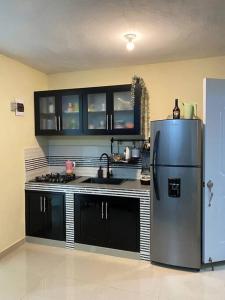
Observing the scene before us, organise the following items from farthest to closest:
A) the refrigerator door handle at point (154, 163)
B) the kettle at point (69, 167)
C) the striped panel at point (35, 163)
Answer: the kettle at point (69, 167) < the striped panel at point (35, 163) < the refrigerator door handle at point (154, 163)

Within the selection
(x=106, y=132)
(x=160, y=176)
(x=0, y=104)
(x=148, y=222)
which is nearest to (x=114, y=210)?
(x=148, y=222)

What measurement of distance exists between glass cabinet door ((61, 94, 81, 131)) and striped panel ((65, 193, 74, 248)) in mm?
981

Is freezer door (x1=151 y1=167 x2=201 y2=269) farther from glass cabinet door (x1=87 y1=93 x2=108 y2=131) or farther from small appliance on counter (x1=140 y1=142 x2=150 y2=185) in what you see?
glass cabinet door (x1=87 y1=93 x2=108 y2=131)

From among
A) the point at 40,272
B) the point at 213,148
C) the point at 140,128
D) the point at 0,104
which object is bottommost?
the point at 40,272

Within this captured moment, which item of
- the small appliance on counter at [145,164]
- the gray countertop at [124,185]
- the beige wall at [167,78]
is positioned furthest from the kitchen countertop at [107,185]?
the beige wall at [167,78]

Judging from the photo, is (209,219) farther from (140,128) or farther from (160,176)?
(140,128)

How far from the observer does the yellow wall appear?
3.06 m

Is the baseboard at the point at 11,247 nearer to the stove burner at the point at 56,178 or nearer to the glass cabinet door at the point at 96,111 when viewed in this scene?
the stove burner at the point at 56,178

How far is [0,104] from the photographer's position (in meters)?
3.00

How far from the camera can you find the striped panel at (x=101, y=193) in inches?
116

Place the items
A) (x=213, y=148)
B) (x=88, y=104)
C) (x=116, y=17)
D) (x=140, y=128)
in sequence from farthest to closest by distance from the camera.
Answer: (x=88, y=104), (x=140, y=128), (x=213, y=148), (x=116, y=17)

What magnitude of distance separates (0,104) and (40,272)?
1.98 metres

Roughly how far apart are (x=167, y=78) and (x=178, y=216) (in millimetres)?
1827

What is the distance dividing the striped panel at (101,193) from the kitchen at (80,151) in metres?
0.05
